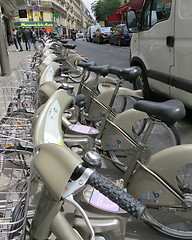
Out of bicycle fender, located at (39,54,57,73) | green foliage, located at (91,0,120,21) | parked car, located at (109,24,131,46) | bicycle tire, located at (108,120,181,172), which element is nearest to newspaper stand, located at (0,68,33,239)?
bicycle fender, located at (39,54,57,73)

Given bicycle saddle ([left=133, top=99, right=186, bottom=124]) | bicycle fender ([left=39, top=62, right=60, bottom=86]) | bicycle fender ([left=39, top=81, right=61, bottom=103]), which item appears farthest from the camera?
bicycle fender ([left=39, top=62, right=60, bottom=86])

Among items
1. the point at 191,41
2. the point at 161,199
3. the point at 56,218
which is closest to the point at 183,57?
the point at 191,41

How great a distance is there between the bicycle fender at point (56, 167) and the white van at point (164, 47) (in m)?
3.07

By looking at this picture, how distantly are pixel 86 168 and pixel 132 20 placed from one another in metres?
4.73

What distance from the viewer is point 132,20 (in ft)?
16.6

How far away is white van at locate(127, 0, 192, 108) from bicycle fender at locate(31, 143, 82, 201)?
3072mm

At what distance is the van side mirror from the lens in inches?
197

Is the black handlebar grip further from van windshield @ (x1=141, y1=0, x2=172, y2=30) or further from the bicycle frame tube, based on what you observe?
van windshield @ (x1=141, y1=0, x2=172, y2=30)

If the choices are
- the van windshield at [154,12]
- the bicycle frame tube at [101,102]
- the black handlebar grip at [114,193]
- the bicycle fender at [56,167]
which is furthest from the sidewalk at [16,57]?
the black handlebar grip at [114,193]

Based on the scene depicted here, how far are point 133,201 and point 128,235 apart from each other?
151 cm

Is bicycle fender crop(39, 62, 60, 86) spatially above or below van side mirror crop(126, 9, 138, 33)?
below

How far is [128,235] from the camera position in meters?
2.23

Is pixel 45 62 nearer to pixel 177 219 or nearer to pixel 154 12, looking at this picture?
pixel 154 12

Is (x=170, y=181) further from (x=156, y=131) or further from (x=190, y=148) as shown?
(x=156, y=131)
